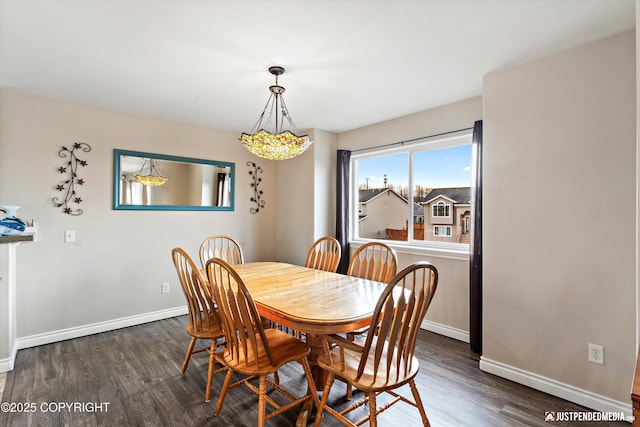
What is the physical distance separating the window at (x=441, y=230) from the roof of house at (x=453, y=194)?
303mm

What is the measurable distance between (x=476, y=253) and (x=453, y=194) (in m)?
0.75

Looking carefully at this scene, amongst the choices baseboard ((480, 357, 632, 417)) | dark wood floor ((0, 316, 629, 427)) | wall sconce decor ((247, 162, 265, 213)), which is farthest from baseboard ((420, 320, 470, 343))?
wall sconce decor ((247, 162, 265, 213))

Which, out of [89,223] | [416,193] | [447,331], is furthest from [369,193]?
[89,223]

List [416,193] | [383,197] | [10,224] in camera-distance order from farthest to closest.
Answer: [383,197], [416,193], [10,224]

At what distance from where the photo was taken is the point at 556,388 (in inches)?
84.7

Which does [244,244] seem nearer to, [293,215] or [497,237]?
[293,215]

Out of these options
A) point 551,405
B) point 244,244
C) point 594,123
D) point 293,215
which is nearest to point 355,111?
point 293,215

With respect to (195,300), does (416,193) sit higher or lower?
higher

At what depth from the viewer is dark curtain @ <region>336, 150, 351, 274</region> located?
13.6 ft

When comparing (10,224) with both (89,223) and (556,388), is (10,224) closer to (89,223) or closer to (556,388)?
(89,223)

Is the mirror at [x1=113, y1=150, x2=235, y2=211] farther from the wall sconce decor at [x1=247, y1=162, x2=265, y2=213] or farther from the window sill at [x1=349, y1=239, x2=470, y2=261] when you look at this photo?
the window sill at [x1=349, y1=239, x2=470, y2=261]

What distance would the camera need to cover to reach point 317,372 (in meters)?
2.14

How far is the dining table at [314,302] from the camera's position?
1.63 m

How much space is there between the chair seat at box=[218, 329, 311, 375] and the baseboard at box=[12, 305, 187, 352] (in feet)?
7.29
